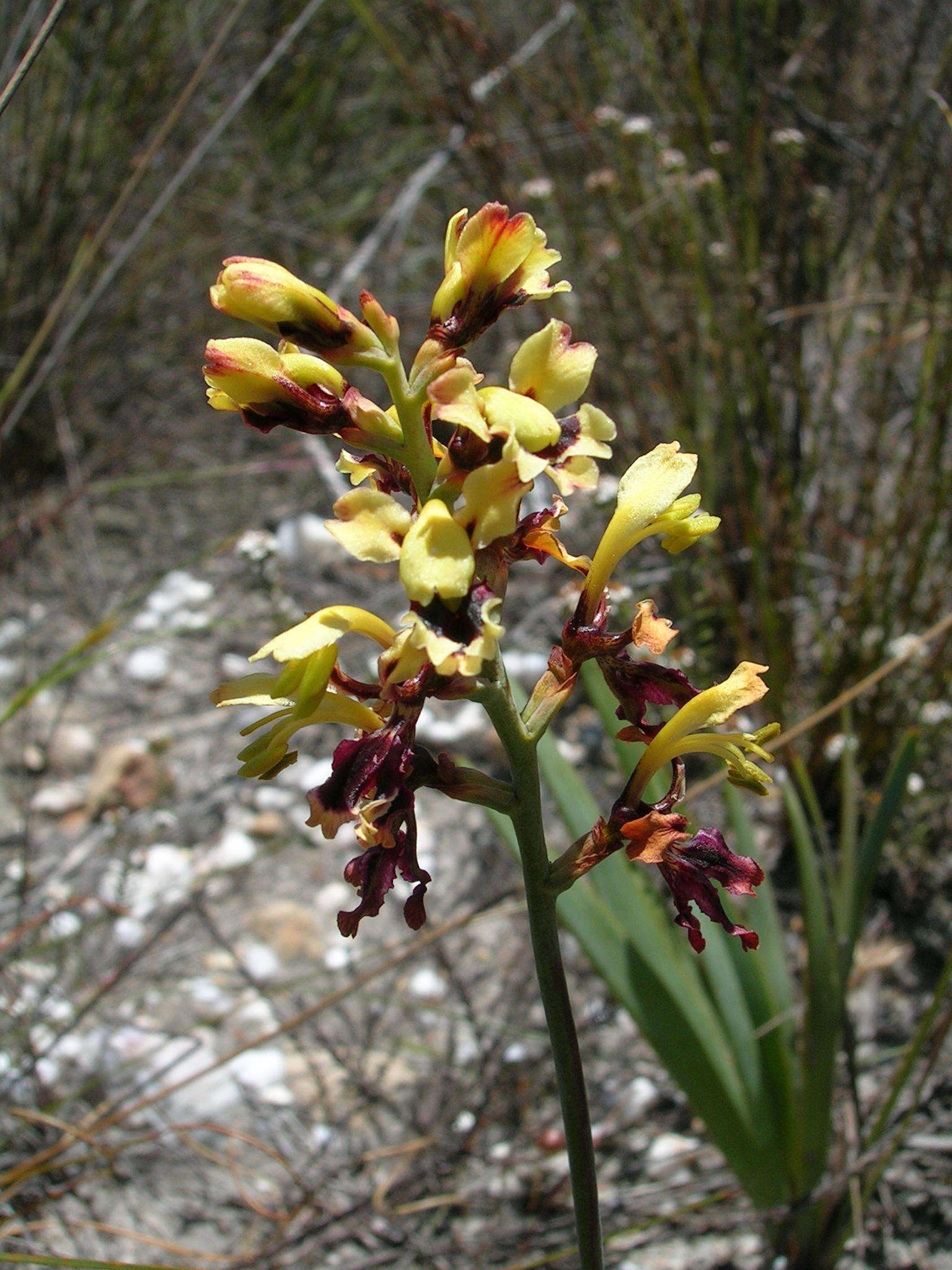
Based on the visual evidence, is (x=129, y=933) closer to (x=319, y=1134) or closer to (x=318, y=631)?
(x=319, y=1134)

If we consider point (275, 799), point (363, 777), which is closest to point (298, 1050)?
point (275, 799)

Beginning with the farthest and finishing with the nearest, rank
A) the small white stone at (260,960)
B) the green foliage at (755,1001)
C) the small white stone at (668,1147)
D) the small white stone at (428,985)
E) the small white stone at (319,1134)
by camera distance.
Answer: the small white stone at (260,960) → the small white stone at (428,985) → the small white stone at (319,1134) → the small white stone at (668,1147) → the green foliage at (755,1001)

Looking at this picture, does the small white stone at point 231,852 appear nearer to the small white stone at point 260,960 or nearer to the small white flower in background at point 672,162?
the small white stone at point 260,960

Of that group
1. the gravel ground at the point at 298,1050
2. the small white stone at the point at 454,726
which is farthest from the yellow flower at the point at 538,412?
the small white stone at the point at 454,726

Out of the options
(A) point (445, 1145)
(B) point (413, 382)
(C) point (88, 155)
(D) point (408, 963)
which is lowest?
(A) point (445, 1145)

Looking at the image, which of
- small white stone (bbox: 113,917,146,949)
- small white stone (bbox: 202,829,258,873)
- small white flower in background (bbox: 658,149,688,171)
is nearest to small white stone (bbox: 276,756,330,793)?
small white stone (bbox: 202,829,258,873)

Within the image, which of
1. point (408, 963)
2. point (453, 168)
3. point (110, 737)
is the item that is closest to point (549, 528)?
point (408, 963)

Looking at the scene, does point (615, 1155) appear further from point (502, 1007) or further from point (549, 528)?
point (549, 528)
